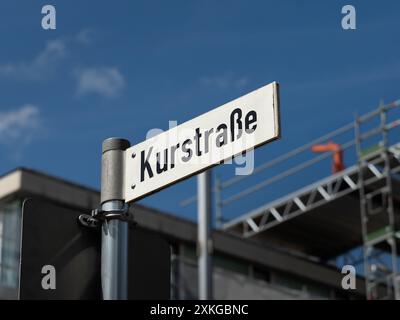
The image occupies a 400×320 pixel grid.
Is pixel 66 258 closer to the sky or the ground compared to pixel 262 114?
closer to the ground

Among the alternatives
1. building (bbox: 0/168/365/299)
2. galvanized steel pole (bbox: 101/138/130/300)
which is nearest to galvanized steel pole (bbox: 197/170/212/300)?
building (bbox: 0/168/365/299)

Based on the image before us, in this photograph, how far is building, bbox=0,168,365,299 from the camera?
24469mm

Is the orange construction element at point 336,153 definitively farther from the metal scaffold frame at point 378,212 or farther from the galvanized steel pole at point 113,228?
the galvanized steel pole at point 113,228

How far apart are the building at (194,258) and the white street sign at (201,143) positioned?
18462 millimetres

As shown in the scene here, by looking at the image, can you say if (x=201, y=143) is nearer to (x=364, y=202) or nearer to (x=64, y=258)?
(x=64, y=258)

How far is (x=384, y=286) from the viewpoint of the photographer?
3016cm

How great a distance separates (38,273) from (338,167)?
23892 millimetres

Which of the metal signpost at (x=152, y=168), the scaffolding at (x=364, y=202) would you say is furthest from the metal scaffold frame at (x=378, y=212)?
the metal signpost at (x=152, y=168)

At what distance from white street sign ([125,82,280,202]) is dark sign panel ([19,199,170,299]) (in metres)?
0.29

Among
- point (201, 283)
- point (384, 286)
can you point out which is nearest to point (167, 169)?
point (201, 283)

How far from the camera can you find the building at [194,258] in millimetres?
24469

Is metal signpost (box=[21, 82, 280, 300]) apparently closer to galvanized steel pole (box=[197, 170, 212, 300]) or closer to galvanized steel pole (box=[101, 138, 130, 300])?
galvanized steel pole (box=[101, 138, 130, 300])
